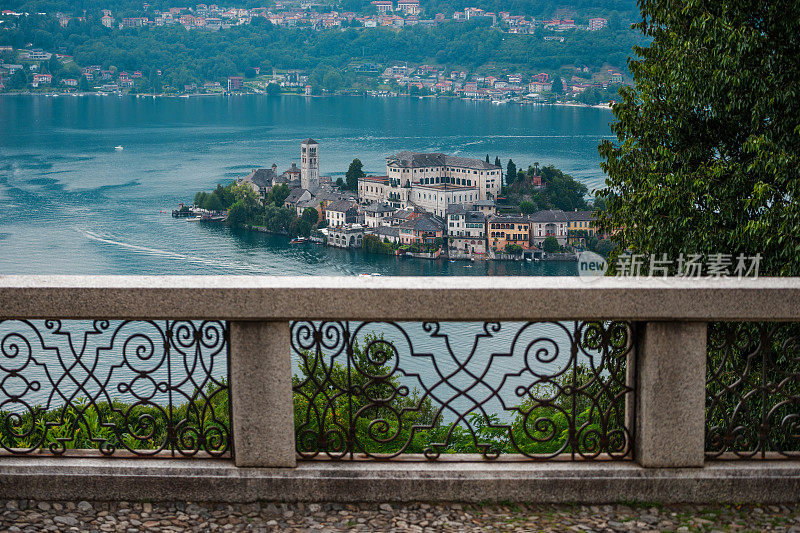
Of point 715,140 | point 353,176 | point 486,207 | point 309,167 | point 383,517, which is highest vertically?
point 715,140

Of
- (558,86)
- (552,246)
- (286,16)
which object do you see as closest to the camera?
(552,246)

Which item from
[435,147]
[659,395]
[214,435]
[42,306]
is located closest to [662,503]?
[659,395]

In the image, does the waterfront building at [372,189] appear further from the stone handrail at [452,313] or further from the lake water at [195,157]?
the stone handrail at [452,313]

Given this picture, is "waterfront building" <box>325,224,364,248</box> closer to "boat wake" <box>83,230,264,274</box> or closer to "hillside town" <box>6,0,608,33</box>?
"boat wake" <box>83,230,264,274</box>

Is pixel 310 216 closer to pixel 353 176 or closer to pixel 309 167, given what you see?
pixel 353 176

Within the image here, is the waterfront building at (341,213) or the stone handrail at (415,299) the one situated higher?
the stone handrail at (415,299)

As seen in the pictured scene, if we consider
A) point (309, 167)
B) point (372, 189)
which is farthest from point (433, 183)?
point (309, 167)

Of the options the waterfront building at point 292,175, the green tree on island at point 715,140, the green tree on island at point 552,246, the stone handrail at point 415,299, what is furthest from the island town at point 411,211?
the stone handrail at point 415,299
